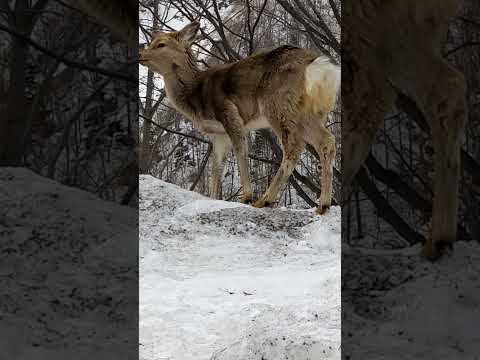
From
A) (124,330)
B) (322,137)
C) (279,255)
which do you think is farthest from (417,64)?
(124,330)

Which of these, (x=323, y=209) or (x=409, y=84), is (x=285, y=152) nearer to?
(x=323, y=209)

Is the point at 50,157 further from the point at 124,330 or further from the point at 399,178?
the point at 399,178

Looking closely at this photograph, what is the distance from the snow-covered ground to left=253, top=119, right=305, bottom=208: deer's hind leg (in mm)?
45

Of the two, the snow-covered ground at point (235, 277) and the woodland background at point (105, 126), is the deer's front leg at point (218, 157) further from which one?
the woodland background at point (105, 126)

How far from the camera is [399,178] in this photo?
1292 mm

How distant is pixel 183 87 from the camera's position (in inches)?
70.7

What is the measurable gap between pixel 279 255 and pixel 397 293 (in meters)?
0.55

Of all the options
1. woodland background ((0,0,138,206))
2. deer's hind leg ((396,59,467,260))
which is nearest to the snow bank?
woodland background ((0,0,138,206))

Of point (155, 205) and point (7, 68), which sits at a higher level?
point (7, 68)

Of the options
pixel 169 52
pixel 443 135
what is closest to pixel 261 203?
pixel 169 52

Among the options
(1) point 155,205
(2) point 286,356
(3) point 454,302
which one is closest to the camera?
(3) point 454,302

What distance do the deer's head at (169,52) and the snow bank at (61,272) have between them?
2.10ft

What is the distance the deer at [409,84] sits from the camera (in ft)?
4.09

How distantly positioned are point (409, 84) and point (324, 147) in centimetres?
46
